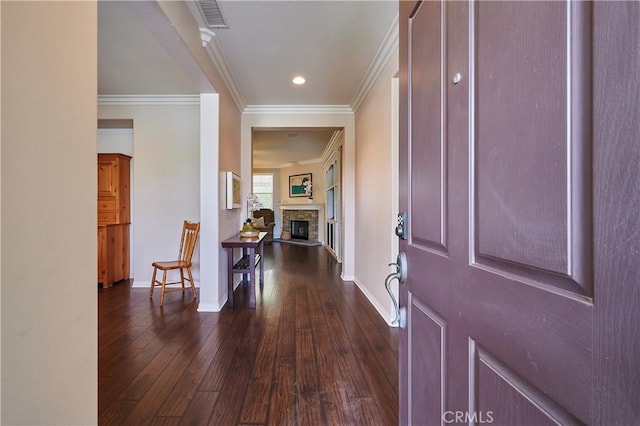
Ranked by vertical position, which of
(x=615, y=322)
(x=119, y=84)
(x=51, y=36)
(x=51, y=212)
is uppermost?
(x=119, y=84)

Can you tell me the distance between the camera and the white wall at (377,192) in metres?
2.66

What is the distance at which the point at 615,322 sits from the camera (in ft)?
1.23

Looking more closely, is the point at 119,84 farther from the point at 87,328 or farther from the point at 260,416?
the point at 260,416

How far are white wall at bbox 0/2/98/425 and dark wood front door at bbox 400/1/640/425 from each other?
3.64 feet

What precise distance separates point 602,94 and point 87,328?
1.44m

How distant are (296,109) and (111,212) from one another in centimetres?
293

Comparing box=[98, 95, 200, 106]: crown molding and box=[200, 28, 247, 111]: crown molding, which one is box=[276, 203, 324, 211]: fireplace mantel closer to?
box=[200, 28, 247, 111]: crown molding

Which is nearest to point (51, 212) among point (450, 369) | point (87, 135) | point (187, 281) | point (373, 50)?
point (87, 135)

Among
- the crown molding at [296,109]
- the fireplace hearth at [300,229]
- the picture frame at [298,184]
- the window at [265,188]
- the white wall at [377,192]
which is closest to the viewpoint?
the white wall at [377,192]

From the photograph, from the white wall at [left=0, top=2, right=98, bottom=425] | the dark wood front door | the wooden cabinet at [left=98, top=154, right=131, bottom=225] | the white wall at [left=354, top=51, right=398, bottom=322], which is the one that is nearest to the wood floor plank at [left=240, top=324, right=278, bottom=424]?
the white wall at [left=0, top=2, right=98, bottom=425]

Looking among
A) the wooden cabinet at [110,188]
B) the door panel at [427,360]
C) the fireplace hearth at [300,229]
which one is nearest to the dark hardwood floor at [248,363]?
the door panel at [427,360]

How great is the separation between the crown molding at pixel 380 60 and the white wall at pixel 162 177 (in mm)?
2193

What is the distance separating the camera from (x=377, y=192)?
3107mm

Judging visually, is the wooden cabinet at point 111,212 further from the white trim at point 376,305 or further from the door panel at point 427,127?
the door panel at point 427,127
